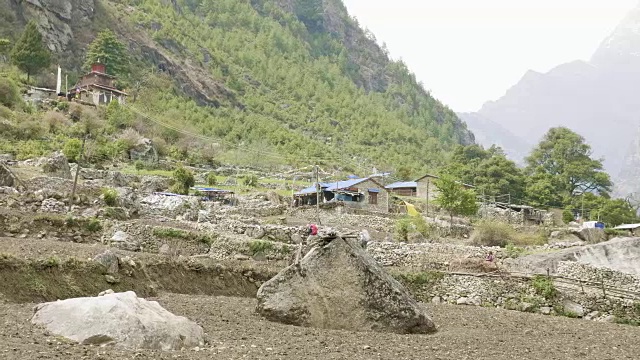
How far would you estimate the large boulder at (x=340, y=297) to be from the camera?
12961 millimetres

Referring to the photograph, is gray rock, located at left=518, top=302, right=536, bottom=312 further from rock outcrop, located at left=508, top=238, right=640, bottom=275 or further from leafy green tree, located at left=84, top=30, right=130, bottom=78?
leafy green tree, located at left=84, top=30, right=130, bottom=78

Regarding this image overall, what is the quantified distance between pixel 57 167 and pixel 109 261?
28071mm

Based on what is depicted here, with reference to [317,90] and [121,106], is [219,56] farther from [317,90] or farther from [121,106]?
[121,106]

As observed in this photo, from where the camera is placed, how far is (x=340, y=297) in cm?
1322

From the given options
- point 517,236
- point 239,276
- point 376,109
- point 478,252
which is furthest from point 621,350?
point 376,109

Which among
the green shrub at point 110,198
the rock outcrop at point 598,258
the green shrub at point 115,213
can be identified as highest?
the green shrub at point 110,198

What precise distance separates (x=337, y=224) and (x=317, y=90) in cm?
11799

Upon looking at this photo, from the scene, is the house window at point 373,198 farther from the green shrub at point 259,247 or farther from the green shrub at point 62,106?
the green shrub at point 62,106

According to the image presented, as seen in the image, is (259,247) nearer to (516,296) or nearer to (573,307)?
(516,296)

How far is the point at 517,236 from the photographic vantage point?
4394cm

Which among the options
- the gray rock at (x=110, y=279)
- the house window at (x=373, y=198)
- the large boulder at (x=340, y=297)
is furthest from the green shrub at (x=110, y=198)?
the house window at (x=373, y=198)

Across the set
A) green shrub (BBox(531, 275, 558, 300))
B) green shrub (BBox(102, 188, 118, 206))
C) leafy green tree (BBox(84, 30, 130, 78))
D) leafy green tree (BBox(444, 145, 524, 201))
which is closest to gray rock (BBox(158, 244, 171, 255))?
green shrub (BBox(102, 188, 118, 206))

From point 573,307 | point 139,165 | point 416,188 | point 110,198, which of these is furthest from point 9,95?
point 573,307

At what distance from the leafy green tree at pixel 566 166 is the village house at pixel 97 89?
186ft
